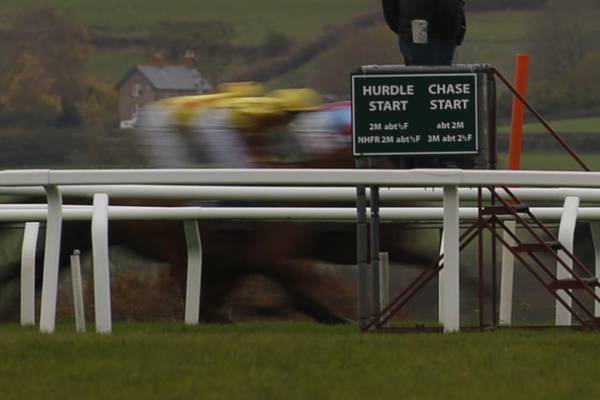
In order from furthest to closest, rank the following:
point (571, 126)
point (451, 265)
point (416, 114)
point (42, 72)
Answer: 1. point (42, 72)
2. point (571, 126)
3. point (416, 114)
4. point (451, 265)

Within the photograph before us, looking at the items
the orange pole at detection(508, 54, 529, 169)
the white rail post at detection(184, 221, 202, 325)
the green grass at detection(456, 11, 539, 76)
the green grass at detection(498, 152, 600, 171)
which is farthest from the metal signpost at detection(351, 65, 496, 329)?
the green grass at detection(456, 11, 539, 76)

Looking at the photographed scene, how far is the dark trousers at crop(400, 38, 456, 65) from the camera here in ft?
29.1

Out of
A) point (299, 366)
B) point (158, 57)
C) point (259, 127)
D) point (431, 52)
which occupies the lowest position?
point (299, 366)

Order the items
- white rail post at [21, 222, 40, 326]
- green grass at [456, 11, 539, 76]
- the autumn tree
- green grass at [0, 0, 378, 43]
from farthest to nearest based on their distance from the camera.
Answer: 1. green grass at [0, 0, 378, 43]
2. green grass at [456, 11, 539, 76]
3. the autumn tree
4. white rail post at [21, 222, 40, 326]

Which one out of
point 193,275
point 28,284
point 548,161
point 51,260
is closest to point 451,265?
point 51,260

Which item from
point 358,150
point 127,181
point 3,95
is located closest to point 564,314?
point 358,150

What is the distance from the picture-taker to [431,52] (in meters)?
8.92

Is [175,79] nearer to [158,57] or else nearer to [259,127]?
[158,57]

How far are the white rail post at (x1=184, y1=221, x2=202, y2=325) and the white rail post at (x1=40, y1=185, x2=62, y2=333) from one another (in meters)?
1.63

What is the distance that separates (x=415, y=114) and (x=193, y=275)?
6.70 feet

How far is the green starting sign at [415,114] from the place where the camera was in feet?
25.6

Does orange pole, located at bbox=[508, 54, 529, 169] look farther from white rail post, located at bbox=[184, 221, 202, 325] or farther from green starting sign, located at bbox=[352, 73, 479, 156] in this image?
white rail post, located at bbox=[184, 221, 202, 325]

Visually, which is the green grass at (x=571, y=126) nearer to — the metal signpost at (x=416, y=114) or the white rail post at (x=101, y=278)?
the metal signpost at (x=416, y=114)

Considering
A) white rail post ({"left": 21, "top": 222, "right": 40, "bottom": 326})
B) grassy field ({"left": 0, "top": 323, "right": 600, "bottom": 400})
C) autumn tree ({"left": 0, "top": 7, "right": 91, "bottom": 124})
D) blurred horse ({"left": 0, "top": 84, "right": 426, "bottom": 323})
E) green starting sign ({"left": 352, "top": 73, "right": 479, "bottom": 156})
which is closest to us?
grassy field ({"left": 0, "top": 323, "right": 600, "bottom": 400})
